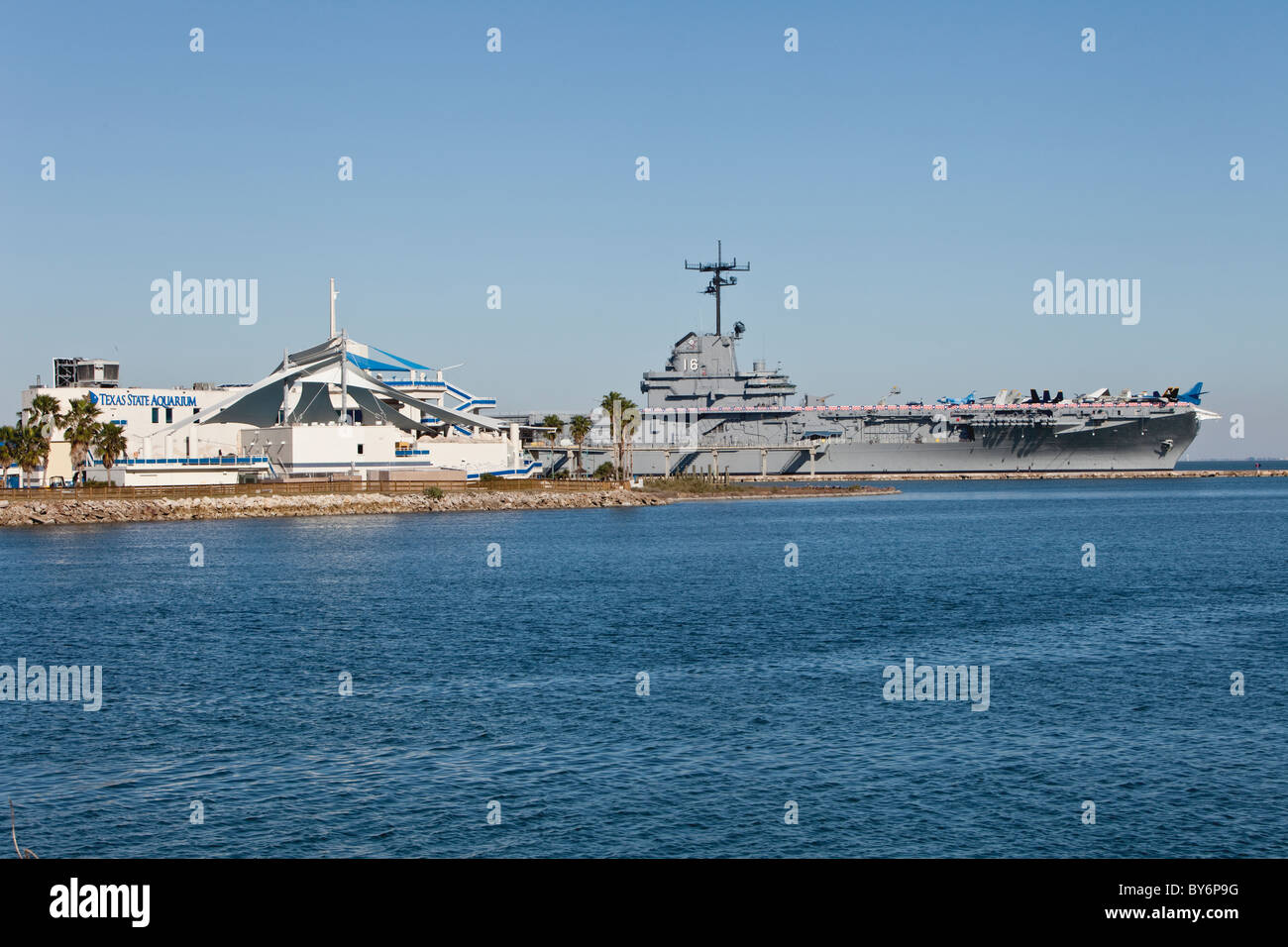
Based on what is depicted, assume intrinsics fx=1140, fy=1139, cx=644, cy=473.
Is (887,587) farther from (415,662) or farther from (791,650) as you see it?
(415,662)

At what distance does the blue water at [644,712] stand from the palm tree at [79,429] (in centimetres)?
3055

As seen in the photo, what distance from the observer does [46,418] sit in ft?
257

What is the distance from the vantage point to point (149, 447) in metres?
85.9

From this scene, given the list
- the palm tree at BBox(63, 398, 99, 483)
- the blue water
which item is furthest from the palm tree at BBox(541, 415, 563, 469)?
the blue water

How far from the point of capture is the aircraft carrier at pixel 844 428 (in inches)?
5025

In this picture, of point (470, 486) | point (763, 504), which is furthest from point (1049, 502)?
point (470, 486)

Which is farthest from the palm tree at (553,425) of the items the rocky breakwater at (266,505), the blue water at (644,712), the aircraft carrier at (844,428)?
the blue water at (644,712)

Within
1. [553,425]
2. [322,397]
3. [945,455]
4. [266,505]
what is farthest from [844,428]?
[266,505]

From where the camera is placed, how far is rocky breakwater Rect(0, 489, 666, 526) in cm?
6725

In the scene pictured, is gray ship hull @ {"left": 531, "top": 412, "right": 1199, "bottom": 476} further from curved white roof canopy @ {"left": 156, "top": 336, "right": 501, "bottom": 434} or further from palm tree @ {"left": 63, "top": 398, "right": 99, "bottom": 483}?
palm tree @ {"left": 63, "top": 398, "right": 99, "bottom": 483}

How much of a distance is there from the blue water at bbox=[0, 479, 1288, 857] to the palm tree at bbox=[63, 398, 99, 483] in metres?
30.6

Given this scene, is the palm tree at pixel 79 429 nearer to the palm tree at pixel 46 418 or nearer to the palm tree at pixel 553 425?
the palm tree at pixel 46 418

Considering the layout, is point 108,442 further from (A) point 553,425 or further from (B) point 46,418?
(A) point 553,425

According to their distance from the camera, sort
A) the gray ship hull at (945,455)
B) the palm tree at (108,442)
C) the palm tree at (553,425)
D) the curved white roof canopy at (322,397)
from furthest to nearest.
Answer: the gray ship hull at (945,455)
the palm tree at (553,425)
the curved white roof canopy at (322,397)
the palm tree at (108,442)
